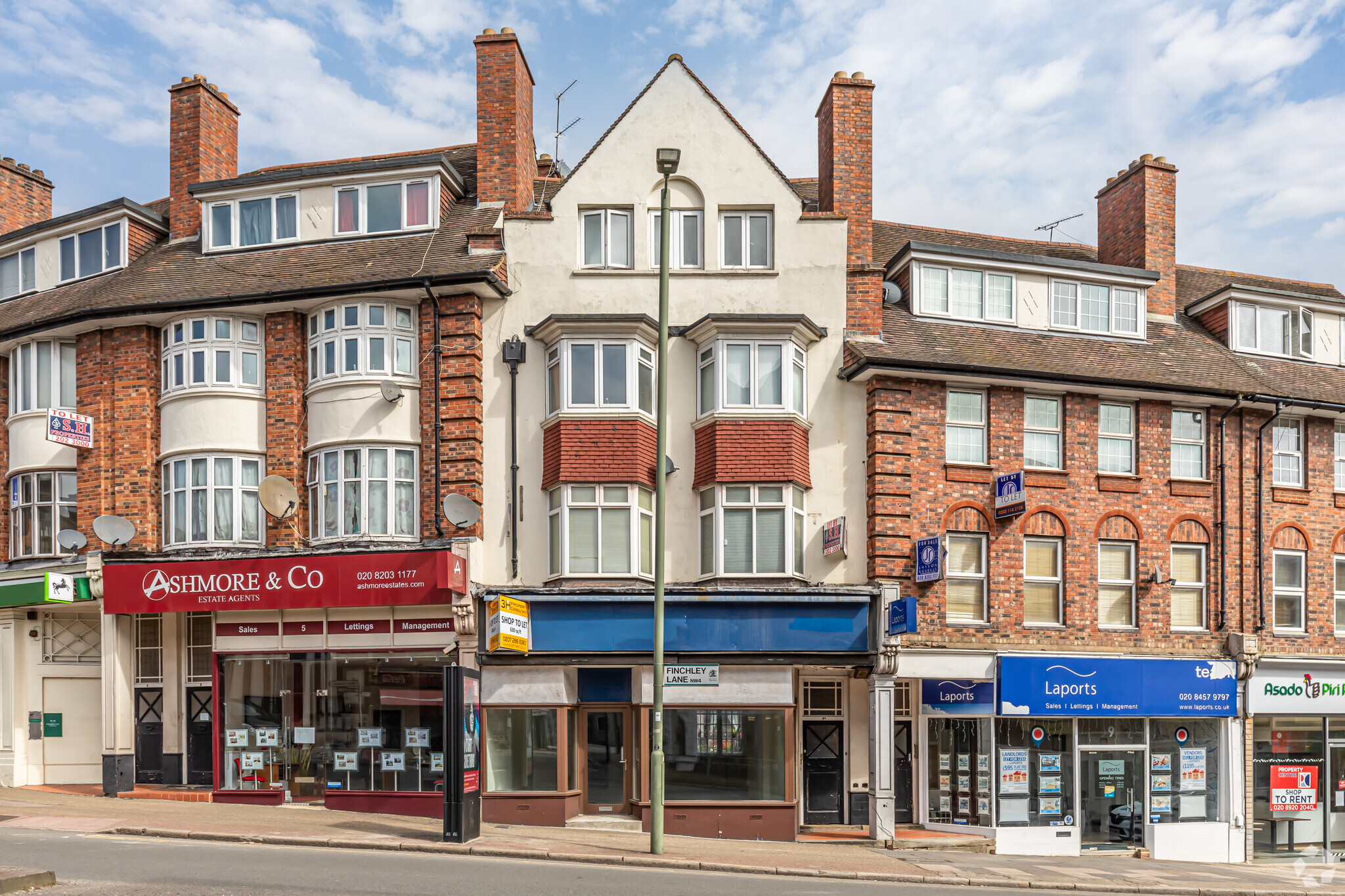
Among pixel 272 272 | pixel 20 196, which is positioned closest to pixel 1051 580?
pixel 272 272

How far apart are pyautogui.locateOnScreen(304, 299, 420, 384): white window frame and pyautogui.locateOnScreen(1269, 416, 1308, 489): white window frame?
52.8ft

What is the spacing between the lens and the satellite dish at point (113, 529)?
68.9 feet

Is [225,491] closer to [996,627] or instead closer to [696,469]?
[696,469]

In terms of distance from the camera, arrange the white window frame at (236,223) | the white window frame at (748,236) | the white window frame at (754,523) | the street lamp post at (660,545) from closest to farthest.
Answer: the street lamp post at (660,545)
the white window frame at (754,523)
the white window frame at (748,236)
the white window frame at (236,223)

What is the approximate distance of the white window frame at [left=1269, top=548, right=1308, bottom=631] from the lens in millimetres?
22625

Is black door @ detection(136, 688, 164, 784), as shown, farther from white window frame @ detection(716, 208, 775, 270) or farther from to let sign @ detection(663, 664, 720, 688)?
white window frame @ detection(716, 208, 775, 270)

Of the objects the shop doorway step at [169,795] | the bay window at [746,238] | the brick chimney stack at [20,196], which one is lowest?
the shop doorway step at [169,795]

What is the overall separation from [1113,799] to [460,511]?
41.1ft

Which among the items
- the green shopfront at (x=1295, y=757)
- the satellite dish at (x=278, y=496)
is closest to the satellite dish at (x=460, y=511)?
the satellite dish at (x=278, y=496)

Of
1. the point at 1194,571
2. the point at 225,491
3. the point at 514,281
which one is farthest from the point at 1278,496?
the point at 225,491

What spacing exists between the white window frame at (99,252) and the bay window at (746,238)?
11875 millimetres

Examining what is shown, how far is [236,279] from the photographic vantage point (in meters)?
21.8

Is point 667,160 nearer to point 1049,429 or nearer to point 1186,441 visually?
point 1049,429

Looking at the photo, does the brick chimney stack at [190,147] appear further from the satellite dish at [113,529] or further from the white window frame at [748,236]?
the white window frame at [748,236]
